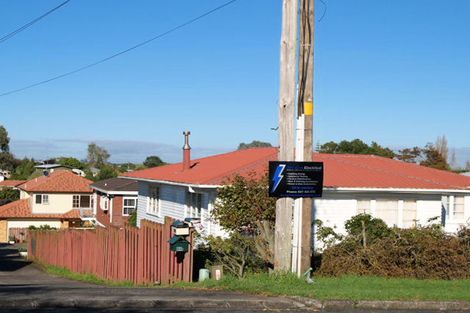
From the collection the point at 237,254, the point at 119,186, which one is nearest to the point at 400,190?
the point at 237,254

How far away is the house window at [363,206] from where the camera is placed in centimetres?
2478

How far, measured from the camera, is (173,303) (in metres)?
10.9

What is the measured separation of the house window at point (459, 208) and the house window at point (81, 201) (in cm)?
4115

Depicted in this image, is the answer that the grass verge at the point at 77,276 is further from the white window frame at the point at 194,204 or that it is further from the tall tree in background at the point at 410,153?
the tall tree in background at the point at 410,153

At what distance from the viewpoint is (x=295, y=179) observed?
1347 cm

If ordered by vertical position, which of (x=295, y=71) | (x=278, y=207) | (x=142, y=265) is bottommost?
(x=142, y=265)

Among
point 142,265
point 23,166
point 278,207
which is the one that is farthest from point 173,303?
point 23,166

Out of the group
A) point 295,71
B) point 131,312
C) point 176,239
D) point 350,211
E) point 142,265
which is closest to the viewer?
point 131,312

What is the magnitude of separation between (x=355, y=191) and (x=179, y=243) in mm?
10636

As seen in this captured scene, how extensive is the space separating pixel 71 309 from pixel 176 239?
4.87m

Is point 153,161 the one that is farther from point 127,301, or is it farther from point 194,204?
point 127,301

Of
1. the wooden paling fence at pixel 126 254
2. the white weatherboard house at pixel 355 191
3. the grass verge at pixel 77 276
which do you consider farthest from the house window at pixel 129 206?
the wooden paling fence at pixel 126 254

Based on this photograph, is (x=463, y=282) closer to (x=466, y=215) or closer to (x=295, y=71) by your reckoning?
(x=295, y=71)

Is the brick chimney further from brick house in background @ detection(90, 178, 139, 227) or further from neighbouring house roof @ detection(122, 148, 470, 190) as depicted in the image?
brick house in background @ detection(90, 178, 139, 227)
